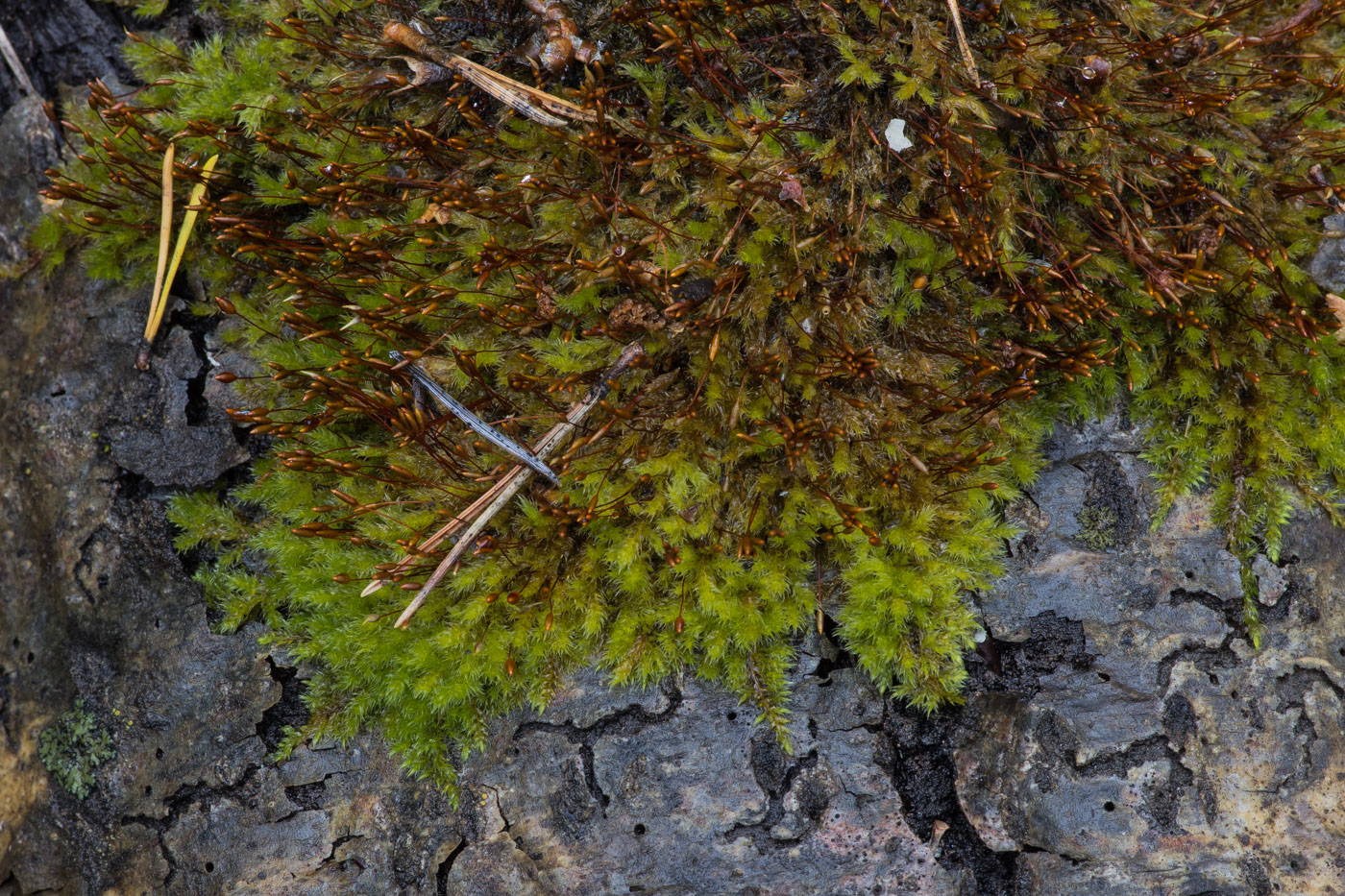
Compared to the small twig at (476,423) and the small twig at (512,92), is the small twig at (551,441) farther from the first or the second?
the small twig at (512,92)

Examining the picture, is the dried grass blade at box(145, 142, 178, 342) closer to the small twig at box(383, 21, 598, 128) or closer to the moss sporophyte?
the moss sporophyte

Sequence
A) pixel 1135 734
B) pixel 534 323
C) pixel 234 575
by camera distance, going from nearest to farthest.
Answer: pixel 1135 734
pixel 534 323
pixel 234 575

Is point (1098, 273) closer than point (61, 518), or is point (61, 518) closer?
point (1098, 273)

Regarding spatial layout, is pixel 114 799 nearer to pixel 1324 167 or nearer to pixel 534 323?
pixel 534 323

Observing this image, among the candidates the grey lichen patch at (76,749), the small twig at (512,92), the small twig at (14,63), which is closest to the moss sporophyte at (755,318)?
the small twig at (512,92)

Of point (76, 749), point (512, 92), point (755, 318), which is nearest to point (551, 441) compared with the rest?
point (755, 318)

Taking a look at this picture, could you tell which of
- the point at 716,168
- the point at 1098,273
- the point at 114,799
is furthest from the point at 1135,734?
the point at 114,799

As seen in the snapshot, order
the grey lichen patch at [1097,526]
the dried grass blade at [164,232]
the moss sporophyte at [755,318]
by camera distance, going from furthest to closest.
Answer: the dried grass blade at [164,232], the grey lichen patch at [1097,526], the moss sporophyte at [755,318]
